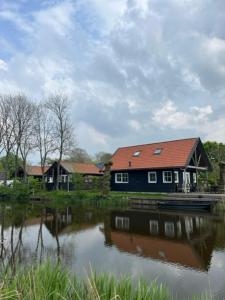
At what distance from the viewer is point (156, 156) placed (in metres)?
30.2

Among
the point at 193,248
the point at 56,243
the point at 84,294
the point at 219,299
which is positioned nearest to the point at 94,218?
the point at 56,243

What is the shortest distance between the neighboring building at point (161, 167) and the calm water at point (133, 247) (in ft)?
33.7

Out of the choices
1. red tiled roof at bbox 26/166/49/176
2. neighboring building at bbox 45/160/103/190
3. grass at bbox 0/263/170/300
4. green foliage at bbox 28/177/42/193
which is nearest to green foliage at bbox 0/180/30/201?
green foliage at bbox 28/177/42/193

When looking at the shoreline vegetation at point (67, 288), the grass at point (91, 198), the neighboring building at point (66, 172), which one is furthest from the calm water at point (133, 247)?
the neighboring building at point (66, 172)

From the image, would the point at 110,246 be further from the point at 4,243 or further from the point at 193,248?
the point at 4,243

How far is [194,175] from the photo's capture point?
30.9 m

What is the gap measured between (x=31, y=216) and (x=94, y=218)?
171 inches

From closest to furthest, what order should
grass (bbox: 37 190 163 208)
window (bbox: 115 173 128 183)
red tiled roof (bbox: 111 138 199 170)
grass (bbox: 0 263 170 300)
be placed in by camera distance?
grass (bbox: 0 263 170 300)
grass (bbox: 37 190 163 208)
red tiled roof (bbox: 111 138 199 170)
window (bbox: 115 173 128 183)

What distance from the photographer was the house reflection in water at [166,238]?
9.56 m

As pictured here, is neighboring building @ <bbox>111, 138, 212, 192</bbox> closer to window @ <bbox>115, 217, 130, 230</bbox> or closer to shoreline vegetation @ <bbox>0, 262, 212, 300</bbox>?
window @ <bbox>115, 217, 130, 230</bbox>

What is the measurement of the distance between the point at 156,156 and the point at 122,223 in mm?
14649

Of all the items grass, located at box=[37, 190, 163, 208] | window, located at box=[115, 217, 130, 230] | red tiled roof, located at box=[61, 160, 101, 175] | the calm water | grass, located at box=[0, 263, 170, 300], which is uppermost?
red tiled roof, located at box=[61, 160, 101, 175]

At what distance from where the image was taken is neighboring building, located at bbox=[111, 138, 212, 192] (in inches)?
1095

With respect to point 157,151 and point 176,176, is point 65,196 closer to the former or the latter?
point 157,151
